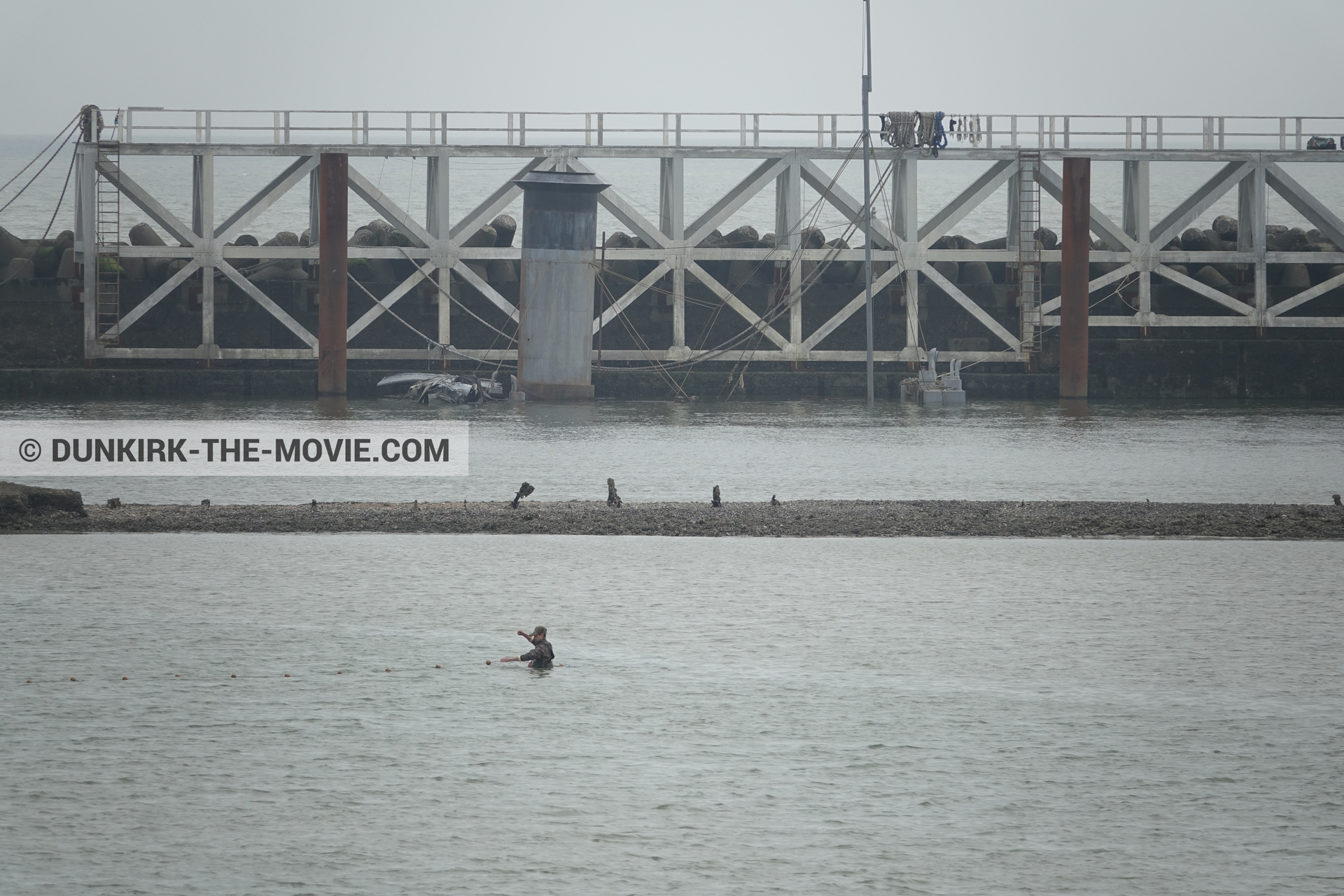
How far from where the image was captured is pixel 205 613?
13.2m

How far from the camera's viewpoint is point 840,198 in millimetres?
42594

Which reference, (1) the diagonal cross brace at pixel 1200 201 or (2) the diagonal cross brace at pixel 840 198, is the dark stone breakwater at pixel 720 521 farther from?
(1) the diagonal cross brace at pixel 1200 201

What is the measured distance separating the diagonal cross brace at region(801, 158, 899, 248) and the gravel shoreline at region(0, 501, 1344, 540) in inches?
919

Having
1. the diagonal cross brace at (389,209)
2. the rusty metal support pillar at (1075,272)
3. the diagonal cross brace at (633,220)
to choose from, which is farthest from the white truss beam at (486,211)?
the rusty metal support pillar at (1075,272)

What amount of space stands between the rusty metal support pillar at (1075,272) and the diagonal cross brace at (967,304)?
1978mm

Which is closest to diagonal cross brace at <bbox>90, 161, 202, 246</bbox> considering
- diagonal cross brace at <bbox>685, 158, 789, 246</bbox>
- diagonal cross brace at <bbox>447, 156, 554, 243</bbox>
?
diagonal cross brace at <bbox>447, 156, 554, 243</bbox>

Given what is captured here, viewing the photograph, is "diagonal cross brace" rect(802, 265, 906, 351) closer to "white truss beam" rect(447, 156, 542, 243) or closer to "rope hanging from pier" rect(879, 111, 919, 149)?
"rope hanging from pier" rect(879, 111, 919, 149)

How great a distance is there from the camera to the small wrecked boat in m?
39.6

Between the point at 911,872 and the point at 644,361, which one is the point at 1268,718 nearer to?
the point at 911,872

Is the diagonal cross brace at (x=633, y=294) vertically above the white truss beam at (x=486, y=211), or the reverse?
the white truss beam at (x=486, y=211)

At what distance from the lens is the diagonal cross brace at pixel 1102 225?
144 feet

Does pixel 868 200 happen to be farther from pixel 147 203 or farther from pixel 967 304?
pixel 147 203

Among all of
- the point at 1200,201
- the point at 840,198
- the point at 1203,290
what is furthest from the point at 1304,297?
the point at 840,198

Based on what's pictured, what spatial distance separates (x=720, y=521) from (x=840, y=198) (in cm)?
2544
